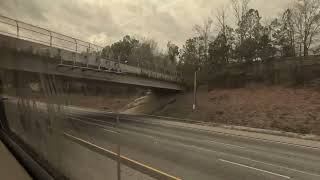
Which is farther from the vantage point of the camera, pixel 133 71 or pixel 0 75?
pixel 133 71

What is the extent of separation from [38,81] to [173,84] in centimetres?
5176

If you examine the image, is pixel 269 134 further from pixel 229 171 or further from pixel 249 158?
pixel 229 171

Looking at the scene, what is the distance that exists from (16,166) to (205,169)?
22.7ft

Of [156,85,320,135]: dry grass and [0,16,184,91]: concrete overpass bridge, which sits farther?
[156,85,320,135]: dry grass

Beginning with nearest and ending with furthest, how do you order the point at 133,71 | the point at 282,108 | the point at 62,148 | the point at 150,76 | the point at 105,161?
1. the point at 105,161
2. the point at 62,148
3. the point at 282,108
4. the point at 133,71
5. the point at 150,76

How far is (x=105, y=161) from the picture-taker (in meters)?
4.94

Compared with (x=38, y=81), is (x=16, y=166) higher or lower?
lower

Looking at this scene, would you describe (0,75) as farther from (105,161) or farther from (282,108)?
(282,108)

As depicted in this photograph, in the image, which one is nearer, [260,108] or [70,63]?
[70,63]

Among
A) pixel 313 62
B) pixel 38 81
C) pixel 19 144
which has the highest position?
pixel 313 62

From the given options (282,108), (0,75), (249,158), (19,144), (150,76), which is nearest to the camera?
(0,75)

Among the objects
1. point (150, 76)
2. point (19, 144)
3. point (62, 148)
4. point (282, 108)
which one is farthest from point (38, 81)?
point (150, 76)

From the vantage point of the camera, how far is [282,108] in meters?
39.6

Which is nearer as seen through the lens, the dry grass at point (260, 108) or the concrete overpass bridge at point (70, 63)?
the concrete overpass bridge at point (70, 63)
